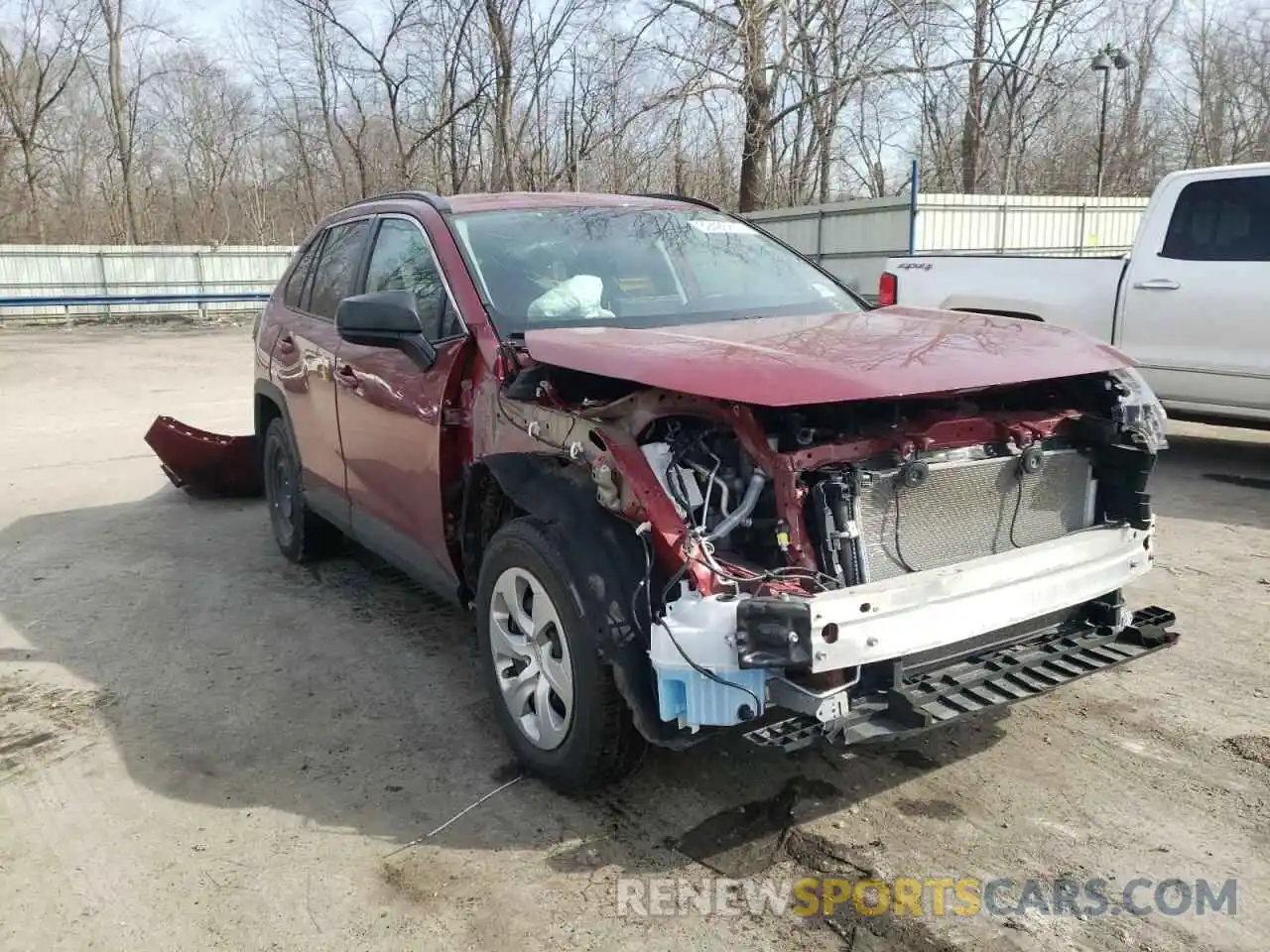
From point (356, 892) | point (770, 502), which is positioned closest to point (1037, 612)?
point (770, 502)

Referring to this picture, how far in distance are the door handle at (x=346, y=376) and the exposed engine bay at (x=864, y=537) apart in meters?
1.36

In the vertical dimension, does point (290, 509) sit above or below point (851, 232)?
below

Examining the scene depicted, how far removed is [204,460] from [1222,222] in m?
7.20

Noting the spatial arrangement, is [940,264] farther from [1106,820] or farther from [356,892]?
[356,892]

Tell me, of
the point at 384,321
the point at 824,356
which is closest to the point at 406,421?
the point at 384,321

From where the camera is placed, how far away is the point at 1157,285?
7.34 metres

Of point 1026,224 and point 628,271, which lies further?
point 1026,224

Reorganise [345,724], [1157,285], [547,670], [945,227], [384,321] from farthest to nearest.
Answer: [945,227], [1157,285], [345,724], [384,321], [547,670]

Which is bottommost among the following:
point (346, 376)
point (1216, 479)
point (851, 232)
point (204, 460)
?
point (1216, 479)

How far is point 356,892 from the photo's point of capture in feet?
9.60

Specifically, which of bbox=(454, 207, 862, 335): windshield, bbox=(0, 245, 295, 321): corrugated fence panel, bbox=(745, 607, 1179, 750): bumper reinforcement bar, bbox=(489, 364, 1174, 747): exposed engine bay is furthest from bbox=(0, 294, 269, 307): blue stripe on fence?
bbox=(745, 607, 1179, 750): bumper reinforcement bar

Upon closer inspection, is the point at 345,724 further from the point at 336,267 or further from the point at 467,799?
the point at 336,267

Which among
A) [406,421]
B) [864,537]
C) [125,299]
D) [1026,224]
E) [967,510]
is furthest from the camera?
[125,299]

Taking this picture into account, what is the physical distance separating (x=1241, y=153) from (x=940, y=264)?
30.0 m
